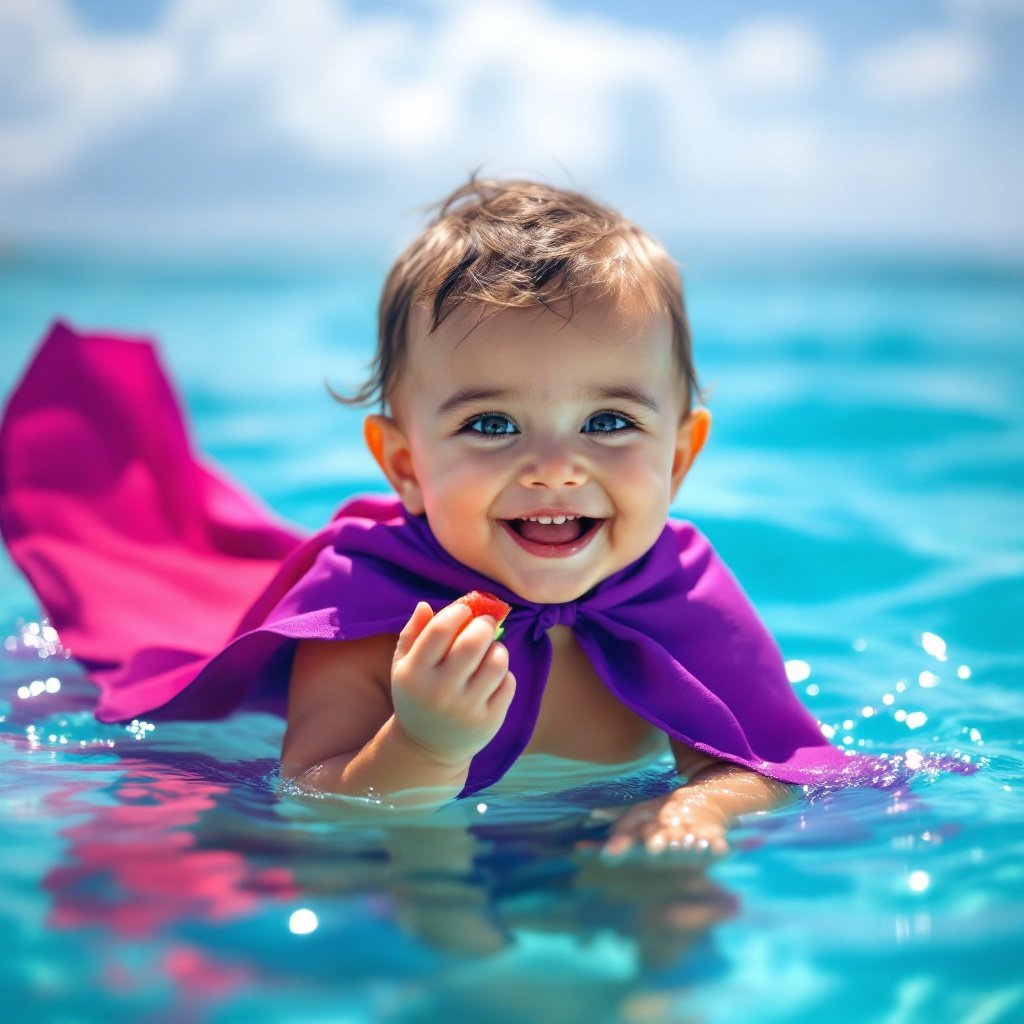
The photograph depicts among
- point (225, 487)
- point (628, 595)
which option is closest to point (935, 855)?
point (628, 595)

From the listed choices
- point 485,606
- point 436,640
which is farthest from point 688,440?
point 436,640

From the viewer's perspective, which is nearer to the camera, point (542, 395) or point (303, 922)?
point (303, 922)

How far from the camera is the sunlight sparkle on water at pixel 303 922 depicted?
72.2 inches

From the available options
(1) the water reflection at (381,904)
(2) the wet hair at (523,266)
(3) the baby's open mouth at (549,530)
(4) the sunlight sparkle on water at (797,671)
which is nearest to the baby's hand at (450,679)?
(1) the water reflection at (381,904)

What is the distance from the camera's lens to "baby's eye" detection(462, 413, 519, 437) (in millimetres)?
2324

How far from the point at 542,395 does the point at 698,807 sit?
686 millimetres

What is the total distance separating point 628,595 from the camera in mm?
2525

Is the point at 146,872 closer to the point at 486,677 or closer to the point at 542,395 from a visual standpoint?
the point at 486,677

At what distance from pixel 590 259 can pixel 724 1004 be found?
1.20m

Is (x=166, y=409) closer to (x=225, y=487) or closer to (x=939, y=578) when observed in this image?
(x=225, y=487)

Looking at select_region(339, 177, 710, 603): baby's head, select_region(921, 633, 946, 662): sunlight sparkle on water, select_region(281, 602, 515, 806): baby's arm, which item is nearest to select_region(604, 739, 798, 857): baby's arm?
select_region(281, 602, 515, 806): baby's arm

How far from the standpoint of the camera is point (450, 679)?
207 centimetres

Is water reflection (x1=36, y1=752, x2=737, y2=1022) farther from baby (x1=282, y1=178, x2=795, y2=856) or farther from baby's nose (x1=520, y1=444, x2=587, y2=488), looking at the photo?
baby's nose (x1=520, y1=444, x2=587, y2=488)

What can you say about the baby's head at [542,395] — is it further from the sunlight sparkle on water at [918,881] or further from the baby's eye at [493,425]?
the sunlight sparkle on water at [918,881]
